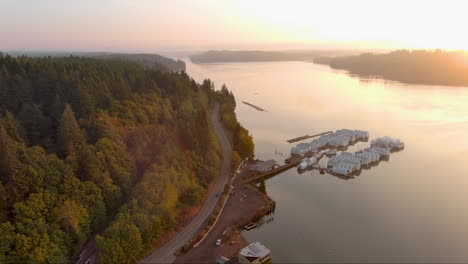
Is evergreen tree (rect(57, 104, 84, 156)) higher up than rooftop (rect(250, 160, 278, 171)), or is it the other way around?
evergreen tree (rect(57, 104, 84, 156))

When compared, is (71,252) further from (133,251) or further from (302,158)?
(302,158)

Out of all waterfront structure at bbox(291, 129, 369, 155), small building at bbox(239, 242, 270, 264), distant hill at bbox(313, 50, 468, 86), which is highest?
distant hill at bbox(313, 50, 468, 86)

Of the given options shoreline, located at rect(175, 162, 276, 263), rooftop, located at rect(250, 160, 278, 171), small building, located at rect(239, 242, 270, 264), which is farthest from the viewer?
rooftop, located at rect(250, 160, 278, 171)

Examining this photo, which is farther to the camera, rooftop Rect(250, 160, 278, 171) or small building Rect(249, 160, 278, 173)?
rooftop Rect(250, 160, 278, 171)

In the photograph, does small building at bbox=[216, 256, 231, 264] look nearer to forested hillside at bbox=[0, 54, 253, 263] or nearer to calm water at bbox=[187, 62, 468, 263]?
calm water at bbox=[187, 62, 468, 263]

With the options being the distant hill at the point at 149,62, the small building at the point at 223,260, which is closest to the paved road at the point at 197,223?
the small building at the point at 223,260

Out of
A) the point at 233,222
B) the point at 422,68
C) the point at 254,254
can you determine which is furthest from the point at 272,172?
the point at 422,68

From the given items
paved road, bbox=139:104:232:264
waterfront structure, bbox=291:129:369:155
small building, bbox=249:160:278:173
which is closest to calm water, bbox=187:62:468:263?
small building, bbox=249:160:278:173

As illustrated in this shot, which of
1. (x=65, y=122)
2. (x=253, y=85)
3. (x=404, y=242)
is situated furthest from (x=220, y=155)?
(x=253, y=85)

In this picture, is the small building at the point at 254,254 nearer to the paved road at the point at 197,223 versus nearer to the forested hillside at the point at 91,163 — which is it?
the paved road at the point at 197,223
